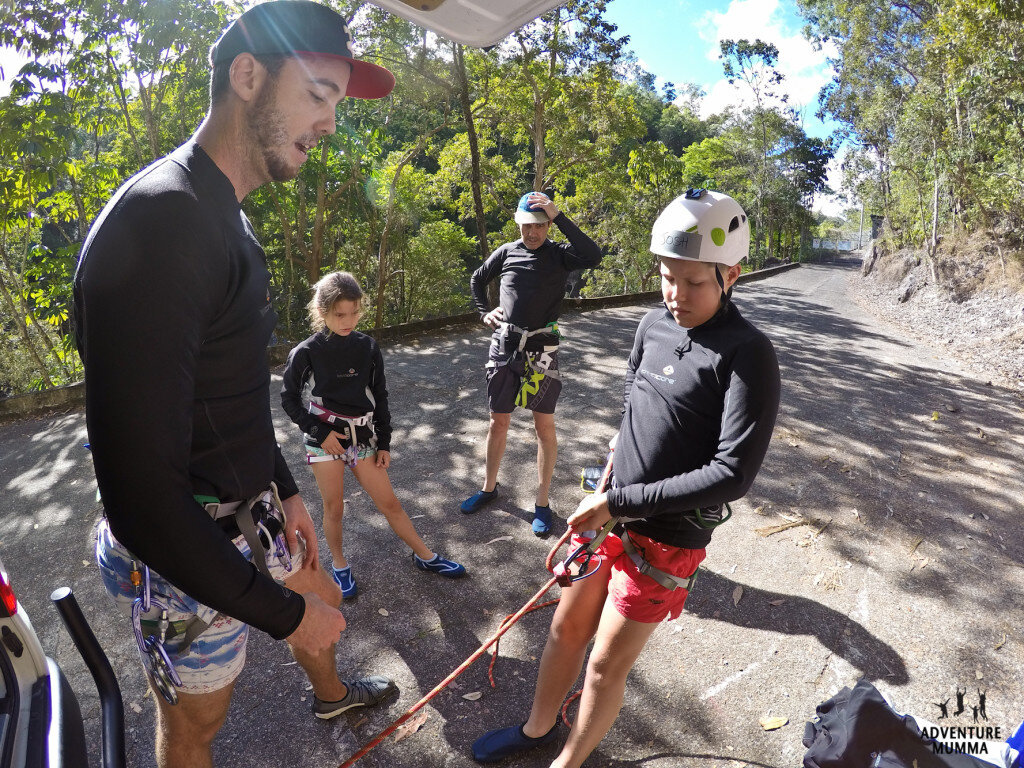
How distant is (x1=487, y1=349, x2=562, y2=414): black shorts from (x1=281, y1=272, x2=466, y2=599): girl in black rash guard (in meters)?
1.05

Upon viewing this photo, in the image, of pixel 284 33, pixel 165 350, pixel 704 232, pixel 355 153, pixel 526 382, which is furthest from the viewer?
pixel 355 153

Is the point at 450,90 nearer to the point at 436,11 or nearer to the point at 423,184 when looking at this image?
the point at 423,184

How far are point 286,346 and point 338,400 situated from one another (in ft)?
20.9

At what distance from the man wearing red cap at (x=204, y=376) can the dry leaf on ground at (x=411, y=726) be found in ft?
3.52

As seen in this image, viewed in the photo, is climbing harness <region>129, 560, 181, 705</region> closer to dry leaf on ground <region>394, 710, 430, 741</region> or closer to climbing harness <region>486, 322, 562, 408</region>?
dry leaf on ground <region>394, 710, 430, 741</region>

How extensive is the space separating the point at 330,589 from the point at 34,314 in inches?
418

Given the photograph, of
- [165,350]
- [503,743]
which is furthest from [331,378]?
[165,350]

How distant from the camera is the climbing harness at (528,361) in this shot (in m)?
4.15

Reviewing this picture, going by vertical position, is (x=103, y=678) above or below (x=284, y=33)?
below

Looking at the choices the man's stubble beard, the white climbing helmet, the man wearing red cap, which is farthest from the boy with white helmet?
the man's stubble beard

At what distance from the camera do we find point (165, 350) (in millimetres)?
1056

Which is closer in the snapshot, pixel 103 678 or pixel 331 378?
pixel 103 678

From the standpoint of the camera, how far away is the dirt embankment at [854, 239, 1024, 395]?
9.98 m

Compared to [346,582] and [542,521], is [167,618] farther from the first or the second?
[542,521]
